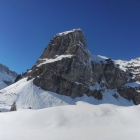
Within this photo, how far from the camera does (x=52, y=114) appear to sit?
40.1 feet

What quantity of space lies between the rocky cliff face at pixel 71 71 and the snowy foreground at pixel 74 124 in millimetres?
63279

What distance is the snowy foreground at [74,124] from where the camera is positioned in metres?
9.60

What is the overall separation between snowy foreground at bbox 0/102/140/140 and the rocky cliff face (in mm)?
63279

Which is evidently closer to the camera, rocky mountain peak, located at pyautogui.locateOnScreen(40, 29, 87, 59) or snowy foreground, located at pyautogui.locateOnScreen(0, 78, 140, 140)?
snowy foreground, located at pyautogui.locateOnScreen(0, 78, 140, 140)

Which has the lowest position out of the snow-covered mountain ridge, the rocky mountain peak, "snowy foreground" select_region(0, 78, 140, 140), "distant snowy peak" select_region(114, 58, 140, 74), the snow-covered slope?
"snowy foreground" select_region(0, 78, 140, 140)

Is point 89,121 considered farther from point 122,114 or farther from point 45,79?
point 45,79

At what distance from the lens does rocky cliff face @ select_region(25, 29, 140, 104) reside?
79625 millimetres

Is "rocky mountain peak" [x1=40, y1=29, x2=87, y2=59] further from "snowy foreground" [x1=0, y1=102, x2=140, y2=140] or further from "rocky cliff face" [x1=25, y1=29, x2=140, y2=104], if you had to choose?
"snowy foreground" [x1=0, y1=102, x2=140, y2=140]

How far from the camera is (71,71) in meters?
84.1

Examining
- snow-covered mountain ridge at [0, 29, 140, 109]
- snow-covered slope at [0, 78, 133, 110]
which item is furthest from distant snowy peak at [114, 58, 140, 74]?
snow-covered slope at [0, 78, 133, 110]

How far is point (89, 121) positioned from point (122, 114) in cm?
253

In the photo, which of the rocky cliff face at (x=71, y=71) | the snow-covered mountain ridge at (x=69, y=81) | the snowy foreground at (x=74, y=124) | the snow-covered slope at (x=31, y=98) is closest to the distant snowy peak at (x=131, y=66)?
the snow-covered mountain ridge at (x=69, y=81)

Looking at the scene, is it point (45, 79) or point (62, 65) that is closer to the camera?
point (45, 79)

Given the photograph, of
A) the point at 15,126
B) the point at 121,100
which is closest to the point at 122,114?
the point at 15,126
